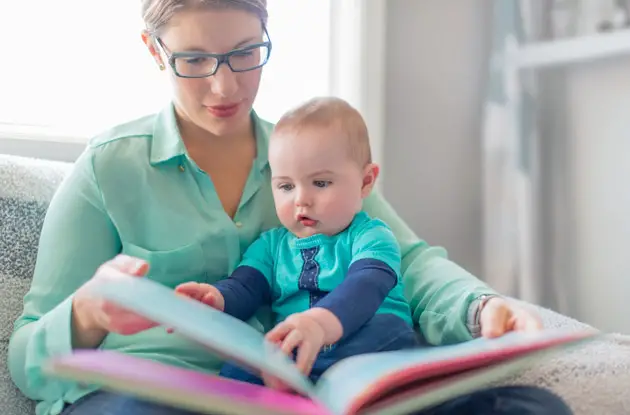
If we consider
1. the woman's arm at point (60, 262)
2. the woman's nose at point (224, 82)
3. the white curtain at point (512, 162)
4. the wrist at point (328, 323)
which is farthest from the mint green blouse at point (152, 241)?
the white curtain at point (512, 162)

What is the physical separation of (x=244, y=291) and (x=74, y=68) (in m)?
0.79

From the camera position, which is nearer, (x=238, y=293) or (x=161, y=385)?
(x=161, y=385)

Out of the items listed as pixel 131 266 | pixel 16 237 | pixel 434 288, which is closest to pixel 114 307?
pixel 131 266

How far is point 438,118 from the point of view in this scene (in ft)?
5.49

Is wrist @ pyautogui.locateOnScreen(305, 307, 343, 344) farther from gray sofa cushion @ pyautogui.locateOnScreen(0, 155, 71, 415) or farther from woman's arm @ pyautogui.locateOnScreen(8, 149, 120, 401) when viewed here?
Result: gray sofa cushion @ pyautogui.locateOnScreen(0, 155, 71, 415)

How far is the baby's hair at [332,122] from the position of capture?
888 mm

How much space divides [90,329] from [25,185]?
1.11 feet

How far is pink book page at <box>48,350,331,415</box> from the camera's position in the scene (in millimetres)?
473

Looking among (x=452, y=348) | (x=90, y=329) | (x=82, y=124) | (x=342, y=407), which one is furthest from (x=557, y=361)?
(x=82, y=124)

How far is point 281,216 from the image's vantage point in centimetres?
91

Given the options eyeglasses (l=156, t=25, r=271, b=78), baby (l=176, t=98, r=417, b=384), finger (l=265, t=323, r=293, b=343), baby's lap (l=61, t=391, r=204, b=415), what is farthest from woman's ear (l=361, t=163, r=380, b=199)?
baby's lap (l=61, t=391, r=204, b=415)

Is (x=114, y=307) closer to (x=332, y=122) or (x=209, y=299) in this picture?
(x=209, y=299)

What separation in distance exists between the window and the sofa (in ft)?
1.07

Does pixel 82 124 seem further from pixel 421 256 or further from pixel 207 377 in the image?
pixel 207 377
